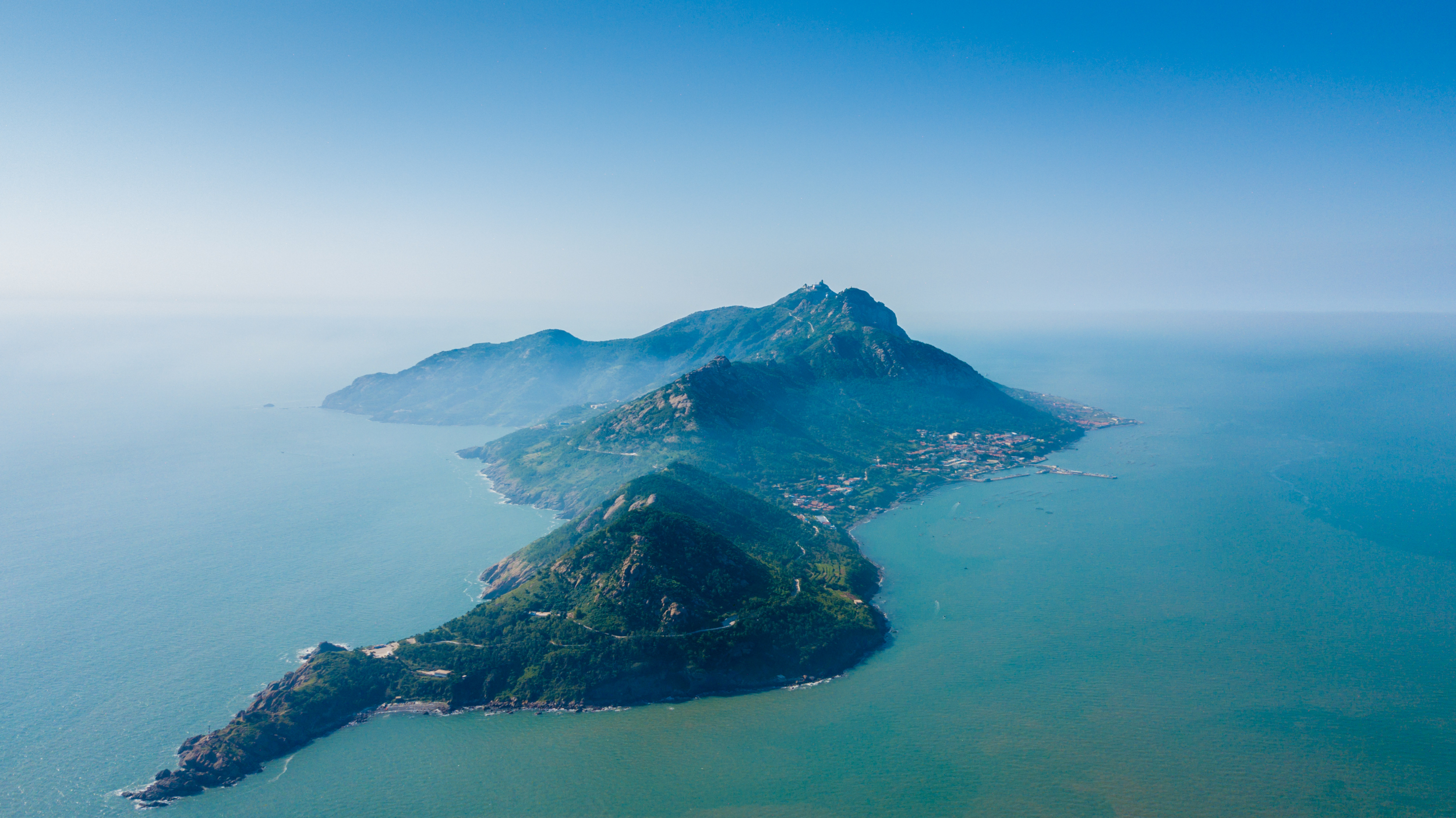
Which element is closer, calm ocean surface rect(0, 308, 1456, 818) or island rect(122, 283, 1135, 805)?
calm ocean surface rect(0, 308, 1456, 818)

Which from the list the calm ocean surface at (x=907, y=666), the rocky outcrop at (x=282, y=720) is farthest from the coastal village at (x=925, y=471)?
the rocky outcrop at (x=282, y=720)

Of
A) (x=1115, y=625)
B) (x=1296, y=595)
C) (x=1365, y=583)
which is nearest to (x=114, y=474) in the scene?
(x=1115, y=625)

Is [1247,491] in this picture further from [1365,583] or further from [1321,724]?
[1321,724]

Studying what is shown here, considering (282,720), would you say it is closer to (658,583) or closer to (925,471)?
(658,583)

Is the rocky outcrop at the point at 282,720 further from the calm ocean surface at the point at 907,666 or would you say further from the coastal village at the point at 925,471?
the coastal village at the point at 925,471

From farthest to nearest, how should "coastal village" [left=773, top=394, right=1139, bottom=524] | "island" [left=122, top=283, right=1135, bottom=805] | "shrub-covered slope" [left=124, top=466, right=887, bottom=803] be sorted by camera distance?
"coastal village" [left=773, top=394, right=1139, bottom=524] → "island" [left=122, top=283, right=1135, bottom=805] → "shrub-covered slope" [left=124, top=466, right=887, bottom=803]

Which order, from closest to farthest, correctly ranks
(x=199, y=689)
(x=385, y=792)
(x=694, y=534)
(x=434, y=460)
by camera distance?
1. (x=385, y=792)
2. (x=199, y=689)
3. (x=694, y=534)
4. (x=434, y=460)

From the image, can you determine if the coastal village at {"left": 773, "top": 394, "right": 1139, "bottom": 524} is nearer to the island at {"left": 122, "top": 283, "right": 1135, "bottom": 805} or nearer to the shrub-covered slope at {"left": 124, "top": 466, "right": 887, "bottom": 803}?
the island at {"left": 122, "top": 283, "right": 1135, "bottom": 805}

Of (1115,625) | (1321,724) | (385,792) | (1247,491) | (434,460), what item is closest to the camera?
(385,792)

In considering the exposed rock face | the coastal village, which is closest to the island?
the exposed rock face
